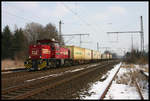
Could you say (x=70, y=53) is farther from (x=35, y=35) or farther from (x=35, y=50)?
(x=35, y=35)

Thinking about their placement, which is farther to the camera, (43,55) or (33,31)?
(33,31)

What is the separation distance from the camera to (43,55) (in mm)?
17719

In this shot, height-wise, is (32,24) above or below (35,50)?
above

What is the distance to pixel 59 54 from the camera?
2066 centimetres

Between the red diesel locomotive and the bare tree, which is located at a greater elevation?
the bare tree

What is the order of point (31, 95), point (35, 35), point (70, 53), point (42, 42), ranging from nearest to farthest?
point (31, 95) → point (42, 42) → point (70, 53) → point (35, 35)

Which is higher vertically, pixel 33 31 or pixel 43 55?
pixel 33 31

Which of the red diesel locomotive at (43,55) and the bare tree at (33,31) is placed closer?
the red diesel locomotive at (43,55)

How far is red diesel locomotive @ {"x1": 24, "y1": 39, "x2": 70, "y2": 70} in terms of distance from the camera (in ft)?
56.1

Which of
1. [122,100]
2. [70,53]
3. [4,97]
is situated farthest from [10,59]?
[70,53]

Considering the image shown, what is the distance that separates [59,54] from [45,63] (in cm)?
384

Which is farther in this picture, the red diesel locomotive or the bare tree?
the bare tree

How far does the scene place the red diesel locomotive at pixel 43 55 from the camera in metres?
17.1

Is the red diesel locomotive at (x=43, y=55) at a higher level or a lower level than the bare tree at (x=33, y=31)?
lower
